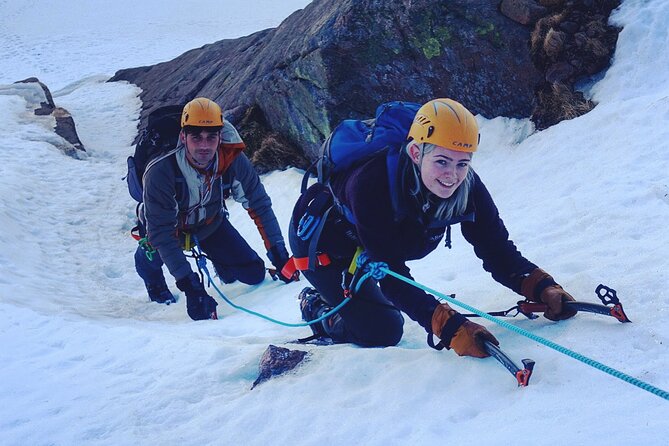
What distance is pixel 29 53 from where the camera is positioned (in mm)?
32750

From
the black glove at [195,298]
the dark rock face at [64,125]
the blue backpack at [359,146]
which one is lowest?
the black glove at [195,298]

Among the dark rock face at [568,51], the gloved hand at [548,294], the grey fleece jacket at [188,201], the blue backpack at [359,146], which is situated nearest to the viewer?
the gloved hand at [548,294]

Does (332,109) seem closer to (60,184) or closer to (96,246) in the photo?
(96,246)

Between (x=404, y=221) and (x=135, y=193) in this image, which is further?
(x=135, y=193)

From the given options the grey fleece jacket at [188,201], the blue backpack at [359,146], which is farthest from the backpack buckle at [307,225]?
the grey fleece jacket at [188,201]

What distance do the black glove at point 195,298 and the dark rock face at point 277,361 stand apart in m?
2.29

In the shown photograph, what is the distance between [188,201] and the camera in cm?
612

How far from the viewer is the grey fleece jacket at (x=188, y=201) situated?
19.0 feet

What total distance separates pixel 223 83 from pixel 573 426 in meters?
12.6

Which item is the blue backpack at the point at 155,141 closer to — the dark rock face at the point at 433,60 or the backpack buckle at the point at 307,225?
the backpack buckle at the point at 307,225

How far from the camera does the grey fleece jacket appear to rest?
5777 mm

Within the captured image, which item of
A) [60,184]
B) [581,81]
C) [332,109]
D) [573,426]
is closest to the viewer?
[573,426]

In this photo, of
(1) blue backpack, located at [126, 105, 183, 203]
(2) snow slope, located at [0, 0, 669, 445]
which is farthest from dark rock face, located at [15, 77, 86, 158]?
(1) blue backpack, located at [126, 105, 183, 203]

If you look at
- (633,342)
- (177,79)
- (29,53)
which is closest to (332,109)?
(633,342)
